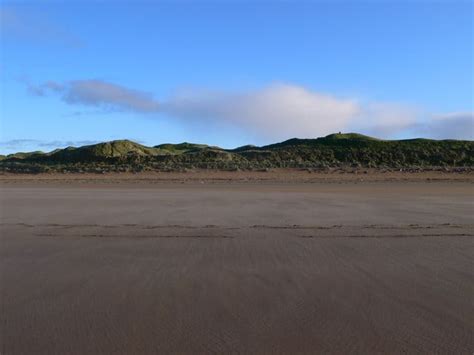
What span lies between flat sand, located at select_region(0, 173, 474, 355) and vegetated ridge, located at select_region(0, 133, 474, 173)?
23.7m

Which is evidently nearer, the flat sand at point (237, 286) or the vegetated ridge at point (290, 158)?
the flat sand at point (237, 286)

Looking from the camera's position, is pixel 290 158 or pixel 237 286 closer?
pixel 237 286

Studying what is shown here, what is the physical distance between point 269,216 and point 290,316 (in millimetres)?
6029

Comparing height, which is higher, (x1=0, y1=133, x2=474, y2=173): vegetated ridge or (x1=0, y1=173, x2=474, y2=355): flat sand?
(x1=0, y1=133, x2=474, y2=173): vegetated ridge

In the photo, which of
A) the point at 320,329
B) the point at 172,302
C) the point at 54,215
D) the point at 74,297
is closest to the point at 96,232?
the point at 54,215

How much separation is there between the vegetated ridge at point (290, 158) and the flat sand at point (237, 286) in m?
23.7

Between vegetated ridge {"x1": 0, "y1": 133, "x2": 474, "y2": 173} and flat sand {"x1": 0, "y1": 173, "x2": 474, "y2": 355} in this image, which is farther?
vegetated ridge {"x1": 0, "y1": 133, "x2": 474, "y2": 173}

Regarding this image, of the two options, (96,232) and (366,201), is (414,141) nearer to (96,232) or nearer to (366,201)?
(366,201)

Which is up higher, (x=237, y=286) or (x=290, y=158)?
(x=290, y=158)

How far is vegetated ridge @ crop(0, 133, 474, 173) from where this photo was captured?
34125 millimetres

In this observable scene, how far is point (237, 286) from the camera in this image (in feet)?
15.8

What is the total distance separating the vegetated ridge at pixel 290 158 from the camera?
34.1m

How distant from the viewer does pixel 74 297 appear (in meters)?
4.49

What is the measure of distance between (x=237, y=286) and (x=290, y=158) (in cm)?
3515
